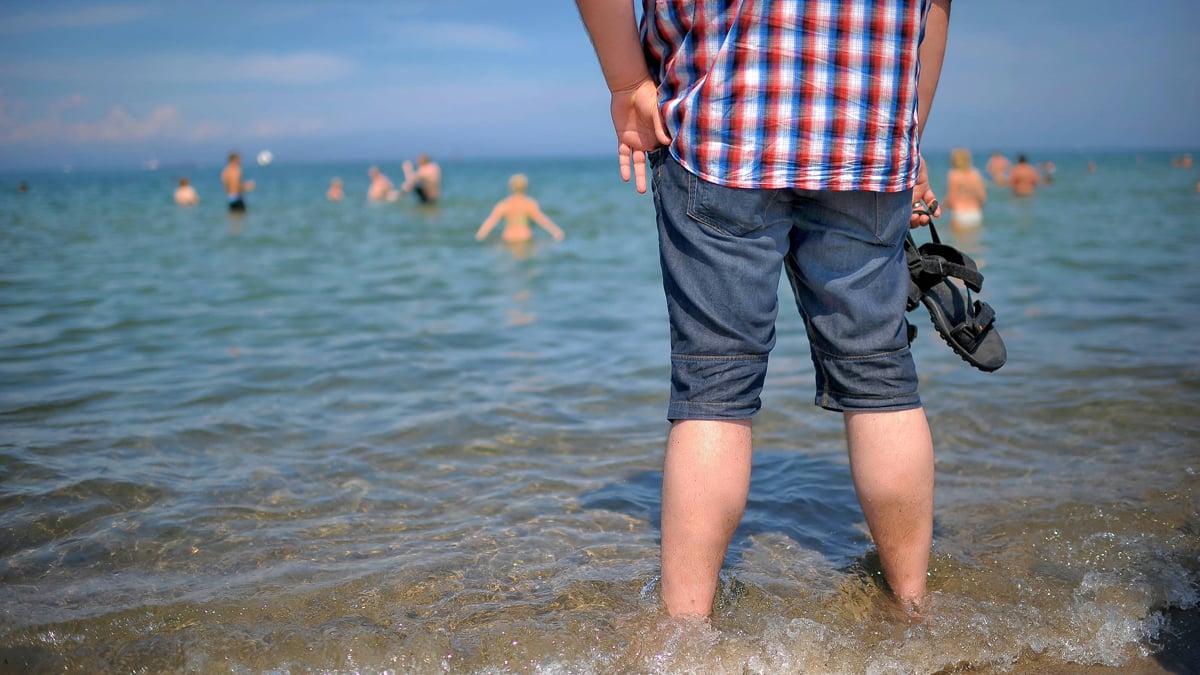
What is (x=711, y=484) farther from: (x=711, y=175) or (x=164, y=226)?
(x=164, y=226)

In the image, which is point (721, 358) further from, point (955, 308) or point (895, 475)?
point (955, 308)

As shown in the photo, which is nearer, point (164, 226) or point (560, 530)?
point (560, 530)

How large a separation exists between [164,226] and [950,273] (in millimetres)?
18689

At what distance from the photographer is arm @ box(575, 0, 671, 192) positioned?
1.74 metres

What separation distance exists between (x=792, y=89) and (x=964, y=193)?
44.0 ft

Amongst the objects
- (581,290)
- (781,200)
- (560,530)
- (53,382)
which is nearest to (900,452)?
(781,200)

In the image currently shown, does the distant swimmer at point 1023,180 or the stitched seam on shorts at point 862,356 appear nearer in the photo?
the stitched seam on shorts at point 862,356

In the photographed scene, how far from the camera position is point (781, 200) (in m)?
1.76

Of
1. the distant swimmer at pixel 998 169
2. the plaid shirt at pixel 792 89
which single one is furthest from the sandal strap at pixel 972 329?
the distant swimmer at pixel 998 169

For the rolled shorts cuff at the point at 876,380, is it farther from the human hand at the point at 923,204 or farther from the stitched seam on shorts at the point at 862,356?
the human hand at the point at 923,204

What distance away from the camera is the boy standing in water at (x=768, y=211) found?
A: 5.45 feet

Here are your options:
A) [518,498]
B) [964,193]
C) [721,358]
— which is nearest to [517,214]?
[964,193]

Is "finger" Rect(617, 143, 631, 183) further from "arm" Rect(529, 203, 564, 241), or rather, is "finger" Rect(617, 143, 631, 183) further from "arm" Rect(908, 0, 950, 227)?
"arm" Rect(529, 203, 564, 241)

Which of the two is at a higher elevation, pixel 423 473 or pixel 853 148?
pixel 853 148
